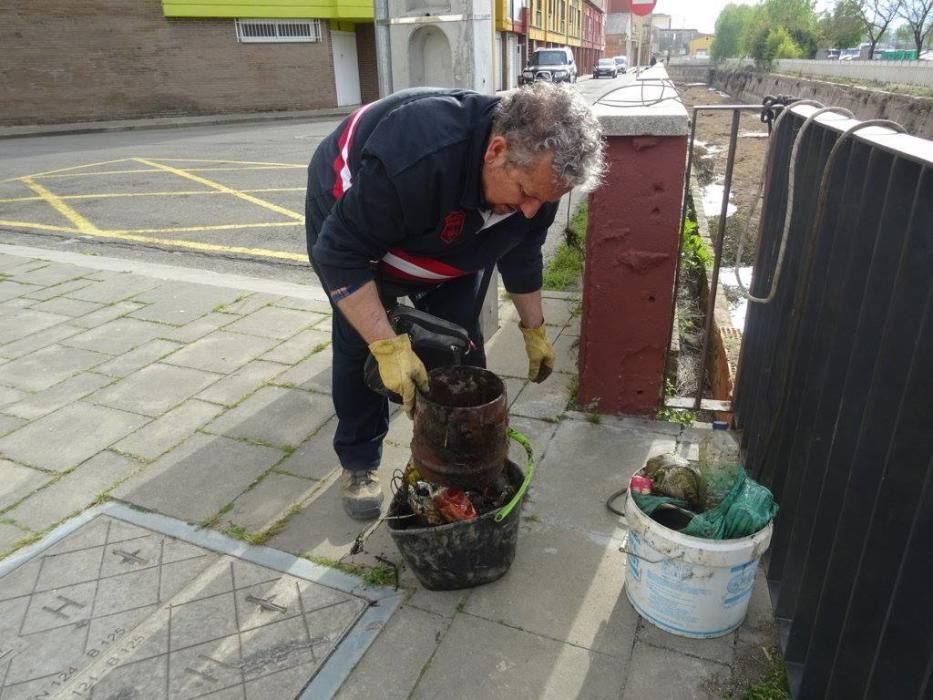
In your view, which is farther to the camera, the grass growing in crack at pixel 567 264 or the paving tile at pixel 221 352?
the grass growing in crack at pixel 567 264

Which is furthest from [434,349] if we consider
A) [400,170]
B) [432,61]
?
[432,61]

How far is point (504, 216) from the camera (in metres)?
2.26

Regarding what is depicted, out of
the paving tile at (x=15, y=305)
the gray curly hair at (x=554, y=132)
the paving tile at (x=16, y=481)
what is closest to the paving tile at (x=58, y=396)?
the paving tile at (x=16, y=481)

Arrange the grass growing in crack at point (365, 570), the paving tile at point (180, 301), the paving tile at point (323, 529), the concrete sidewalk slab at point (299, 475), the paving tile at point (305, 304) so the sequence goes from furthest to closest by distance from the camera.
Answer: the paving tile at point (305, 304) < the paving tile at point (180, 301) < the paving tile at point (323, 529) < the grass growing in crack at point (365, 570) < the concrete sidewalk slab at point (299, 475)

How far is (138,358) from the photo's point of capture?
420 centimetres

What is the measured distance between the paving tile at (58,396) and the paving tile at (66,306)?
1.19 meters

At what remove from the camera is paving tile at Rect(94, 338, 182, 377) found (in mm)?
4039

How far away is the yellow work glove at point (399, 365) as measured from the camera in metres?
2.13

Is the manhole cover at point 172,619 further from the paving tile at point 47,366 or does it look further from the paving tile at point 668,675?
the paving tile at point 47,366

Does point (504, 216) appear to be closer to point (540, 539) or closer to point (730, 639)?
point (540, 539)

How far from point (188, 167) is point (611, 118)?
10.9 meters

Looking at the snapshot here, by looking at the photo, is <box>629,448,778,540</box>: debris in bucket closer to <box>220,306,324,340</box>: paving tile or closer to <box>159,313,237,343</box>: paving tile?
<box>220,306,324,340</box>: paving tile

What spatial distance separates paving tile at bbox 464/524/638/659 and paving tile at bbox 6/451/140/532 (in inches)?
69.7

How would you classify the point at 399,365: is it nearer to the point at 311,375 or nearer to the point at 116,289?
the point at 311,375
